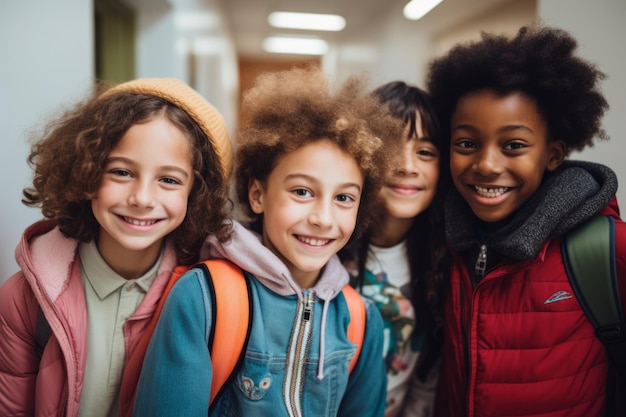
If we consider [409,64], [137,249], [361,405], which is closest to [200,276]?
[137,249]

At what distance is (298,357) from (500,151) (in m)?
0.81

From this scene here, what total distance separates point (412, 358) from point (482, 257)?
17.4 inches

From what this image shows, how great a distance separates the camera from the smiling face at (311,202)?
1.13m

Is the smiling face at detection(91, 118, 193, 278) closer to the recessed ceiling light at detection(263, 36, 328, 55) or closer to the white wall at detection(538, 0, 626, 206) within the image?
the white wall at detection(538, 0, 626, 206)

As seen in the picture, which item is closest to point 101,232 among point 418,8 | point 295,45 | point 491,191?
point 491,191

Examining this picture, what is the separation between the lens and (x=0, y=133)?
1.28 meters

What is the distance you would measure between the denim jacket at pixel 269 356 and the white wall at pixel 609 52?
4.29ft

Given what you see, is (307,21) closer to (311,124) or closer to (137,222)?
(311,124)

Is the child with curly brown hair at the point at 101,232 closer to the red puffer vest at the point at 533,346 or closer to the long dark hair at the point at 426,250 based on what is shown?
the long dark hair at the point at 426,250

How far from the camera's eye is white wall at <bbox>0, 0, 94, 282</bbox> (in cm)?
131

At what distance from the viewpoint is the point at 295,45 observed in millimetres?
8148

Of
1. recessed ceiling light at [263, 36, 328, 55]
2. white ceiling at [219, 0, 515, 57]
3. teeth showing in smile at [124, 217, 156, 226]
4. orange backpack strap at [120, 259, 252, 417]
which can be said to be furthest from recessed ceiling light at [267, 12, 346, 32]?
orange backpack strap at [120, 259, 252, 417]

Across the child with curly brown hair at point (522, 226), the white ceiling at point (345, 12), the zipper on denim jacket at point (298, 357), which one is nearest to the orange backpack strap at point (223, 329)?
the zipper on denim jacket at point (298, 357)

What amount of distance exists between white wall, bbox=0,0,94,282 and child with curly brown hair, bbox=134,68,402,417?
643 mm
